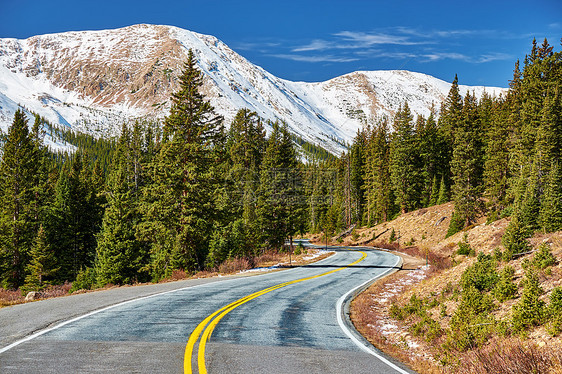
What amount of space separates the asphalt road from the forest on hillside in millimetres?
9809

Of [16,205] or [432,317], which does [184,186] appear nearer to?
[432,317]

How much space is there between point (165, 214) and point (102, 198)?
91.8 feet

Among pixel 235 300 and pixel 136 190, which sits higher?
pixel 136 190

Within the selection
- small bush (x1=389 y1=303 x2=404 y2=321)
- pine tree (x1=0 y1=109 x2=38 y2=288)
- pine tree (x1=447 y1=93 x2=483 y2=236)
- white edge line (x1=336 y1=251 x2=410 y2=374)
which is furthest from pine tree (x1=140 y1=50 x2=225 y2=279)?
pine tree (x1=447 y1=93 x2=483 y2=236)

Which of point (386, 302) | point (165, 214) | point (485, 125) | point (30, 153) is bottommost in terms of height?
point (386, 302)

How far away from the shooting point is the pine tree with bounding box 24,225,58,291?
3566 cm

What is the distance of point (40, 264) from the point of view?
3581 cm

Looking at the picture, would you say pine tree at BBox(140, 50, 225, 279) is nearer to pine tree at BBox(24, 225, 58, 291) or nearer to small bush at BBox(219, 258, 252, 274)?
small bush at BBox(219, 258, 252, 274)

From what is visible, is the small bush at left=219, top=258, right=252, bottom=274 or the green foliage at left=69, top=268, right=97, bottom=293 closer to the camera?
the small bush at left=219, top=258, right=252, bottom=274

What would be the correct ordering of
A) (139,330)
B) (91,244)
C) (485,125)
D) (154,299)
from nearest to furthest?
(139,330), (154,299), (91,244), (485,125)

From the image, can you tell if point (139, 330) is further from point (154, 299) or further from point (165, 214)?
point (165, 214)

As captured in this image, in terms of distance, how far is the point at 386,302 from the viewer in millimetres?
15773

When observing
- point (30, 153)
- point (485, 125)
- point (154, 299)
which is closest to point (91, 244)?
point (30, 153)

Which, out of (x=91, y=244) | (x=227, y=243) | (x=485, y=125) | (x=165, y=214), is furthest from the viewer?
(x=485, y=125)
